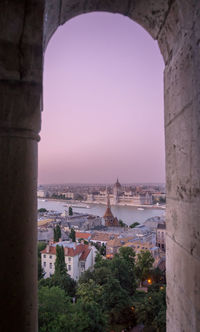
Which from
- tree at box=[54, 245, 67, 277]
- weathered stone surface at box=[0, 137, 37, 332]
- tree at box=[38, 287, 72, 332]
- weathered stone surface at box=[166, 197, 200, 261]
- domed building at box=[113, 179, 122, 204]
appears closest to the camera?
weathered stone surface at box=[0, 137, 37, 332]

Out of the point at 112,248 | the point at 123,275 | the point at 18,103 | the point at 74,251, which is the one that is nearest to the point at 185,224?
the point at 18,103

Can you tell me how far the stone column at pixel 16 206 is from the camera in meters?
1.20

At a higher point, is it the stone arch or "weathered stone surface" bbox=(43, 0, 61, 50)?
"weathered stone surface" bbox=(43, 0, 61, 50)

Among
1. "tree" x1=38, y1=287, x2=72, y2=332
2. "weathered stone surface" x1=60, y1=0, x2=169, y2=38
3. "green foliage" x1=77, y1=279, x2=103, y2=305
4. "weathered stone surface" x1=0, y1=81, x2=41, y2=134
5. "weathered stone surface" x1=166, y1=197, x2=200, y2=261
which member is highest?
"weathered stone surface" x1=60, y1=0, x2=169, y2=38

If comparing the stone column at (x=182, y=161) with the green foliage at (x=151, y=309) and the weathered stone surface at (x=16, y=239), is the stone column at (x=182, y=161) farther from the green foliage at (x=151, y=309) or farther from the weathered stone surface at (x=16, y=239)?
the green foliage at (x=151, y=309)

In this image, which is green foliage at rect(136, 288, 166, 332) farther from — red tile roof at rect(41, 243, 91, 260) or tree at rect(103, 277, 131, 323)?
red tile roof at rect(41, 243, 91, 260)

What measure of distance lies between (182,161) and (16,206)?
916 mm

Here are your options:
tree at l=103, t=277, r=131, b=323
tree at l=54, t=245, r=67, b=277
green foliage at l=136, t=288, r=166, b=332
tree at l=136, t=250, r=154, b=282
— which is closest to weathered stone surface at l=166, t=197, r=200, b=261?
green foliage at l=136, t=288, r=166, b=332

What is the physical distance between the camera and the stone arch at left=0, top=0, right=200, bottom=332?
121 centimetres

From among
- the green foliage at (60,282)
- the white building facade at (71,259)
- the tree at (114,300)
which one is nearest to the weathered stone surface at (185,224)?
the tree at (114,300)

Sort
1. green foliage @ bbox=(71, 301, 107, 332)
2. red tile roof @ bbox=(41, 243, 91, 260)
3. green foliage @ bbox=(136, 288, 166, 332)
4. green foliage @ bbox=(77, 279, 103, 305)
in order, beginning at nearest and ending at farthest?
green foliage @ bbox=(71, 301, 107, 332), green foliage @ bbox=(136, 288, 166, 332), green foliage @ bbox=(77, 279, 103, 305), red tile roof @ bbox=(41, 243, 91, 260)

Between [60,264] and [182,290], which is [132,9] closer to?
[182,290]

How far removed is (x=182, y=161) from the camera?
5.02ft

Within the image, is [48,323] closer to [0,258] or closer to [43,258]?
[0,258]
